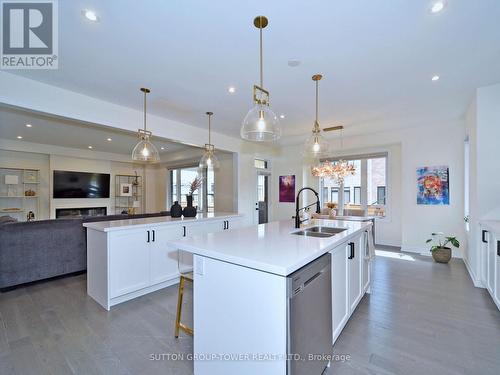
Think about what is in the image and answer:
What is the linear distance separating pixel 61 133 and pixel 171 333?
5.62m

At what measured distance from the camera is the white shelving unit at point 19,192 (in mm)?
6164

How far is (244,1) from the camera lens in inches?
70.0

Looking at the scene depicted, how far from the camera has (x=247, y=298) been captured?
1.39m

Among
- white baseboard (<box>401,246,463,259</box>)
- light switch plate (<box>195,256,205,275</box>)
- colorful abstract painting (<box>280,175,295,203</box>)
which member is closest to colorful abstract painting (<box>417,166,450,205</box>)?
white baseboard (<box>401,246,463,259</box>)

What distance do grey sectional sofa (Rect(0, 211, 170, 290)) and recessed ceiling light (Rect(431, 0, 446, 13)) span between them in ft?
15.8

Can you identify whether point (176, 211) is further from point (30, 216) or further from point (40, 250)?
point (30, 216)

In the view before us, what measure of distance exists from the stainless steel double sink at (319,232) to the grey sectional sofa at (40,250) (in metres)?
3.37

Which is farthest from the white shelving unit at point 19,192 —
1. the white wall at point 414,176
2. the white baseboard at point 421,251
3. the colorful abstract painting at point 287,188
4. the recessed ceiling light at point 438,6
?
the white baseboard at point 421,251

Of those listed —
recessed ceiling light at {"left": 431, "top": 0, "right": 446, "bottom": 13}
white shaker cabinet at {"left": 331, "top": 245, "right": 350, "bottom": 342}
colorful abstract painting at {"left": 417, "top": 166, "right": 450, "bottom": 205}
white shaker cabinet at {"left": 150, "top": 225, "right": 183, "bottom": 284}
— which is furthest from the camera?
colorful abstract painting at {"left": 417, "top": 166, "right": 450, "bottom": 205}

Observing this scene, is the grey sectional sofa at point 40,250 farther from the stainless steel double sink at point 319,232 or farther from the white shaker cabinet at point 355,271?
the white shaker cabinet at point 355,271

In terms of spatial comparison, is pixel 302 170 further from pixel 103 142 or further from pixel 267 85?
pixel 103 142

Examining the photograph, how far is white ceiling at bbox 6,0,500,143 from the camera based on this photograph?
188cm

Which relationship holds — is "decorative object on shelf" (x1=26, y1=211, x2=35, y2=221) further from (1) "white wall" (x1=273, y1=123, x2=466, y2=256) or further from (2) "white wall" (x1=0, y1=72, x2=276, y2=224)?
(1) "white wall" (x1=273, y1=123, x2=466, y2=256)

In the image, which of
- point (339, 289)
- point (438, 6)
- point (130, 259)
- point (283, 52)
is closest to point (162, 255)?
point (130, 259)
